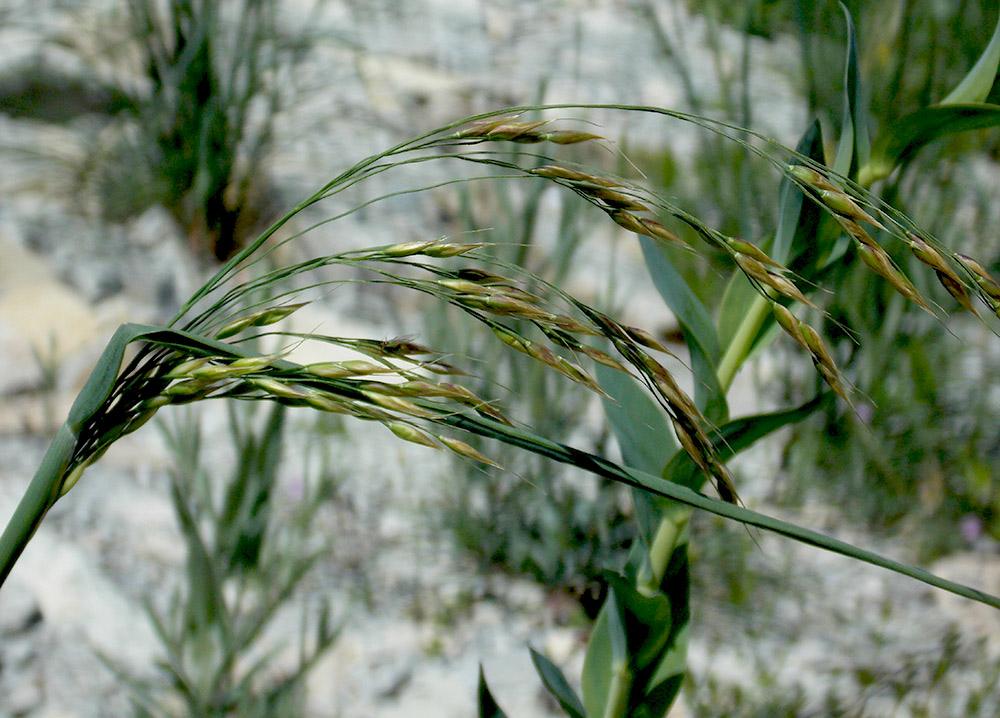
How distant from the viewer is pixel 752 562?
1.62m

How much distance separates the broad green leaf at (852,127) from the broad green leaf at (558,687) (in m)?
0.41

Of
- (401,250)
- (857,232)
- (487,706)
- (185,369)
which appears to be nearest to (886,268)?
(857,232)

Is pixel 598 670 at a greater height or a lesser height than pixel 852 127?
lesser

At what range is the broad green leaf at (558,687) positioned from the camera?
597mm

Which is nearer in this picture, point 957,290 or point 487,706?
point 957,290

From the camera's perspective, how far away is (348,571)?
5.04ft

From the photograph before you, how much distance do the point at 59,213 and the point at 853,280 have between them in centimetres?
200

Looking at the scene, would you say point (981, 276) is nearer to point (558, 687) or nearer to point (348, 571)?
point (558, 687)

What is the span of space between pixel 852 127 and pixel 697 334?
0.16 m

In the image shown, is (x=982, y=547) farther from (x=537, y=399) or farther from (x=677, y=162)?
(x=677, y=162)

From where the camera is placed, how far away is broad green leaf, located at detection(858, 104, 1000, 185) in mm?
457

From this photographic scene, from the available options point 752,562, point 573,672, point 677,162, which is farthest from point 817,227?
point 677,162

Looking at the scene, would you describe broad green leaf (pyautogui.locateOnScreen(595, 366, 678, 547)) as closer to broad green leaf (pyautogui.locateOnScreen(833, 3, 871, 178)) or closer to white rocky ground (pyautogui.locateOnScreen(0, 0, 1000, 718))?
broad green leaf (pyautogui.locateOnScreen(833, 3, 871, 178))

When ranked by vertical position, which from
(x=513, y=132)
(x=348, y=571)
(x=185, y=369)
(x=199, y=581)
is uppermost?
(x=513, y=132)
